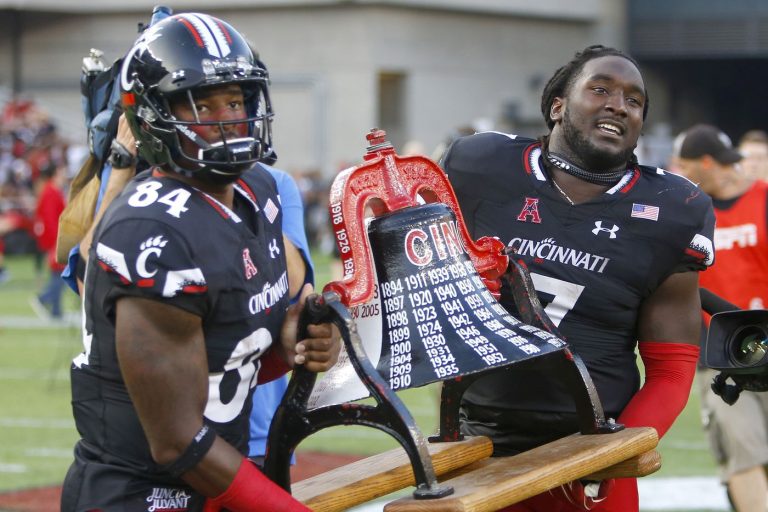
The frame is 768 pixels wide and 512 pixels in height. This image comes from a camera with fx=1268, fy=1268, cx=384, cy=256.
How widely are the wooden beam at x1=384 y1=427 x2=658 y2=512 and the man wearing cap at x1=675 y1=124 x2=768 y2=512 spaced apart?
3.12m

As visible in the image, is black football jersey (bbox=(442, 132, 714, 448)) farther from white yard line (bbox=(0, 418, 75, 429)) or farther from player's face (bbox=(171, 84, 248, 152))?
white yard line (bbox=(0, 418, 75, 429))

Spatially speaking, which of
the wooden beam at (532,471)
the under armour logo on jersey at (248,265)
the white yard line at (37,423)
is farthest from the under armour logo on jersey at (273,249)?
the white yard line at (37,423)

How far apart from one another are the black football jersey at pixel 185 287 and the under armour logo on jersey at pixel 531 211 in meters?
1.00

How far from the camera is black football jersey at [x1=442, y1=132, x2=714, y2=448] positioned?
3.85 metres

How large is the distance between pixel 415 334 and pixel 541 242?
807 millimetres

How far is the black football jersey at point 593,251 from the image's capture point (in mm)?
3848

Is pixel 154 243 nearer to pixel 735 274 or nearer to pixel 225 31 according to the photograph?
pixel 225 31

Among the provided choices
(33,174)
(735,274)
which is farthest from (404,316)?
(33,174)

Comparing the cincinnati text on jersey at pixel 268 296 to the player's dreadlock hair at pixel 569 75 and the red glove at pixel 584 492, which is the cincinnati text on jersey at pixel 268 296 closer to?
the red glove at pixel 584 492

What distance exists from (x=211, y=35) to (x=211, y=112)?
0.64 feet

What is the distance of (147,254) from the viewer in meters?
2.77

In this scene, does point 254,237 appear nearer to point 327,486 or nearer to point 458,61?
point 327,486

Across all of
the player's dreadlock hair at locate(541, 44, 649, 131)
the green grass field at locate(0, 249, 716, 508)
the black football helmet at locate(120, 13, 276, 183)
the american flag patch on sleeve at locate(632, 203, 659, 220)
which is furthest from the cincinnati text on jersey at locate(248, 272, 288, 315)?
the green grass field at locate(0, 249, 716, 508)

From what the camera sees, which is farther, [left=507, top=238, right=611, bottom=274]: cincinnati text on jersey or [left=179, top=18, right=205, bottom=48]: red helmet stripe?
[left=507, top=238, right=611, bottom=274]: cincinnati text on jersey
